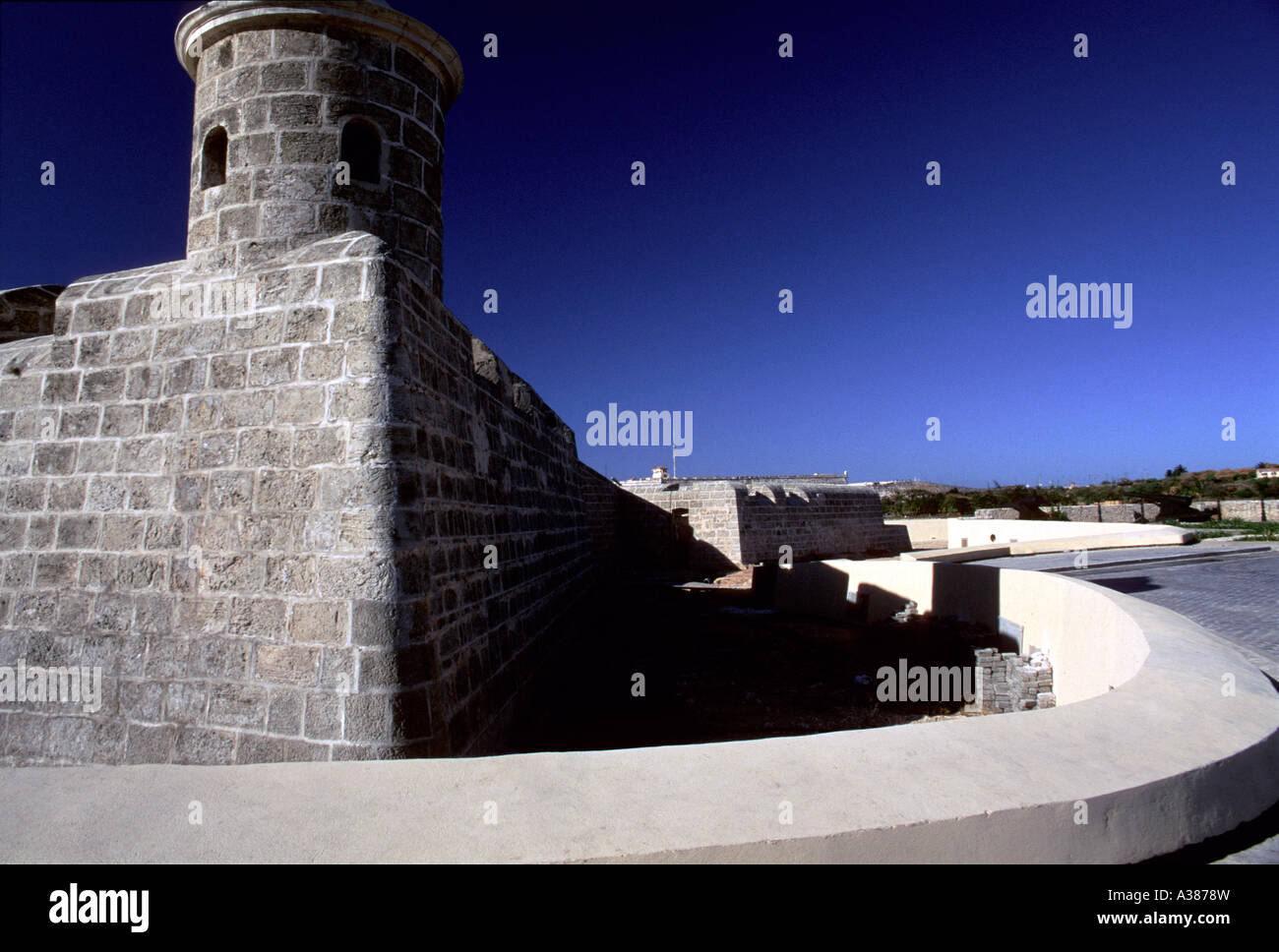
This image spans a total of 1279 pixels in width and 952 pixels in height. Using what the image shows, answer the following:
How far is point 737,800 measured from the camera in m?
1.83

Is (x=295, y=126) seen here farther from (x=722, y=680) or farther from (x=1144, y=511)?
(x=1144, y=511)

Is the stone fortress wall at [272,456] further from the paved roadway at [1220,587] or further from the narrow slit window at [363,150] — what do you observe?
the paved roadway at [1220,587]

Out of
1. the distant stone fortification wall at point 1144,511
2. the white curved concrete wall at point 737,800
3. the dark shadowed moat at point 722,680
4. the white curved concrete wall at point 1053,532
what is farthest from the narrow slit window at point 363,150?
the distant stone fortification wall at point 1144,511

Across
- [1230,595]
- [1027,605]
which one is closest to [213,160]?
[1027,605]

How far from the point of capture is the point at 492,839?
1.67 m

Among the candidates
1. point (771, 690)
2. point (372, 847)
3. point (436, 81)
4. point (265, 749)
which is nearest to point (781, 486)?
point (771, 690)

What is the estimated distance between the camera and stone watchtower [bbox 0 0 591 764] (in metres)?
3.33

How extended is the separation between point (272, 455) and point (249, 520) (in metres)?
0.36

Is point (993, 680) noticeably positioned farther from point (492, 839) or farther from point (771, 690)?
point (492, 839)

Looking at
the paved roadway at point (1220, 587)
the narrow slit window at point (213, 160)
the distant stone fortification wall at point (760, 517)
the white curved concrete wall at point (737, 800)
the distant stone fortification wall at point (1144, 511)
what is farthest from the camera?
the distant stone fortification wall at point (1144, 511)

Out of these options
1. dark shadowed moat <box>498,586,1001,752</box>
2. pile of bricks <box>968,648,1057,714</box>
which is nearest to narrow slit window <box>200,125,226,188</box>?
dark shadowed moat <box>498,586,1001,752</box>

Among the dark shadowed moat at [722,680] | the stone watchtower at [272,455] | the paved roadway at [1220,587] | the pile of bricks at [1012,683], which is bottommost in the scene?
the dark shadowed moat at [722,680]

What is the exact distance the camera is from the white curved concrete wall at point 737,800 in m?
1.66

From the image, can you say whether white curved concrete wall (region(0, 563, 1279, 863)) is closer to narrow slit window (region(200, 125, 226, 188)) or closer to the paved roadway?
the paved roadway
